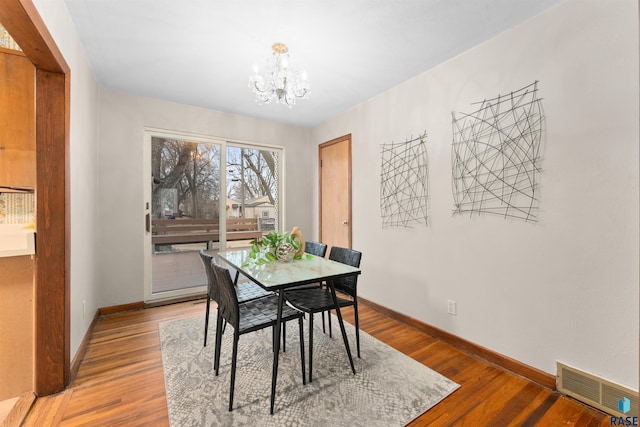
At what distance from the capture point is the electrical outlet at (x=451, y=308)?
2354 millimetres

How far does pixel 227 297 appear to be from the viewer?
1.66m

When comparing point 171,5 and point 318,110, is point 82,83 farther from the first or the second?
point 318,110

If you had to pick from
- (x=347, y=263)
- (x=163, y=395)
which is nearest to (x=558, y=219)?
(x=347, y=263)

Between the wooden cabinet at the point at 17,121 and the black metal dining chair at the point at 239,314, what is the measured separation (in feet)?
4.65

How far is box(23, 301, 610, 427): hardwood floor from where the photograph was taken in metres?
1.53

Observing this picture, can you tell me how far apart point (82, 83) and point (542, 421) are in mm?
3984

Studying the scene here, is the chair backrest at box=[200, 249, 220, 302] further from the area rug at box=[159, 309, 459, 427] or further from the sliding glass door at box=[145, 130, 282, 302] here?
the sliding glass door at box=[145, 130, 282, 302]

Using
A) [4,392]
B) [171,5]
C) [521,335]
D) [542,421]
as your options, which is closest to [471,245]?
[521,335]

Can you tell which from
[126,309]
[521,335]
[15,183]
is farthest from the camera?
[126,309]

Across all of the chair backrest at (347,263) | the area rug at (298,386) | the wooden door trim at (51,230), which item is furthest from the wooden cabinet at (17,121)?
the chair backrest at (347,263)

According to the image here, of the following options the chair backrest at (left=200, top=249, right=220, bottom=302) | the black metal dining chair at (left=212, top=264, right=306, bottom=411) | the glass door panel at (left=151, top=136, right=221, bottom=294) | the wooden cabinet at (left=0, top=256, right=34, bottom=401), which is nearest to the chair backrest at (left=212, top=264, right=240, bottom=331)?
the black metal dining chair at (left=212, top=264, right=306, bottom=411)

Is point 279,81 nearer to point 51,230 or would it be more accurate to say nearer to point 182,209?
point 51,230

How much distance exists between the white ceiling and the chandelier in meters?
0.08

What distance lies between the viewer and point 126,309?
3.06 m
